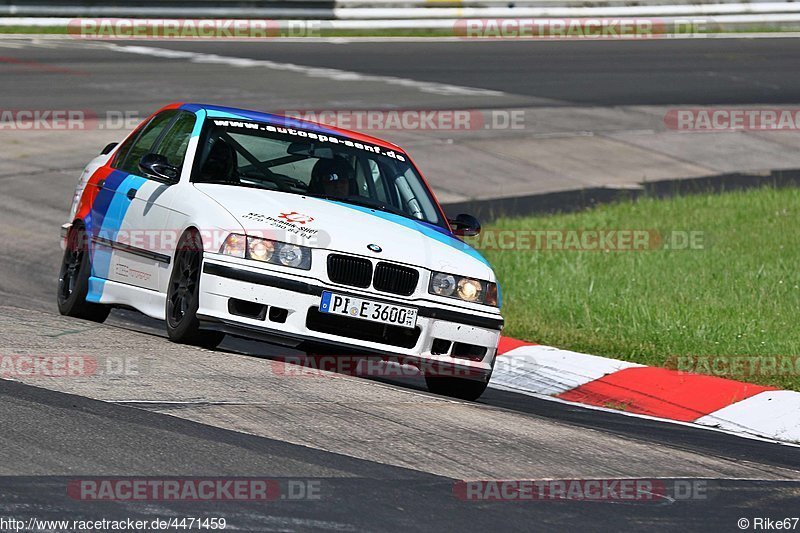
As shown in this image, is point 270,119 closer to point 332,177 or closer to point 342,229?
point 332,177

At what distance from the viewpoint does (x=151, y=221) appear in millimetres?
9188

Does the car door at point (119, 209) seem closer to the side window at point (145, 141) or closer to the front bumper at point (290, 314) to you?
the side window at point (145, 141)

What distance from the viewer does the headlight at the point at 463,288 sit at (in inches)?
335

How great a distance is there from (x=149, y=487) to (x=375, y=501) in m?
0.86

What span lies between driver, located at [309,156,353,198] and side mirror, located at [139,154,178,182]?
86 centimetres

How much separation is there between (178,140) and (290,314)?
2.02 metres

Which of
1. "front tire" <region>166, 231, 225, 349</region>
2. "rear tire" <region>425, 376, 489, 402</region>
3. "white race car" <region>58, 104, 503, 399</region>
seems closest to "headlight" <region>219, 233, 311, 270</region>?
"white race car" <region>58, 104, 503, 399</region>

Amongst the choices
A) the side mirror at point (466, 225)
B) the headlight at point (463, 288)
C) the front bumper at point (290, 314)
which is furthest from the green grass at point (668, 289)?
the front bumper at point (290, 314)

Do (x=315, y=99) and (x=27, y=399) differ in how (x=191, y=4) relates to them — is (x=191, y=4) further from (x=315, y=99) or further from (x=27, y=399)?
(x=27, y=399)

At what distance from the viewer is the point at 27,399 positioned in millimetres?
6891

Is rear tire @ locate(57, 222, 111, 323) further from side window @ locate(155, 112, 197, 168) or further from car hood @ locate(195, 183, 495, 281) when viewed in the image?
car hood @ locate(195, 183, 495, 281)

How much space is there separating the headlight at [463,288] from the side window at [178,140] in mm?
1957

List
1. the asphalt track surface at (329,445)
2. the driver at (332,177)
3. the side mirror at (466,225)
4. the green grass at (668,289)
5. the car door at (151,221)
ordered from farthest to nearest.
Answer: the green grass at (668,289)
the side mirror at (466,225)
the driver at (332,177)
the car door at (151,221)
the asphalt track surface at (329,445)

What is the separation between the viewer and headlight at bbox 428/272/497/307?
27.9 ft
